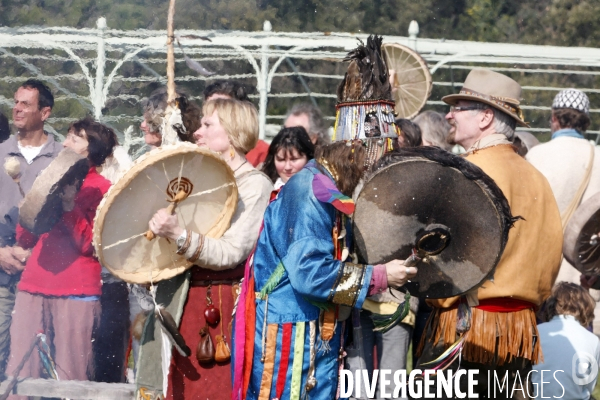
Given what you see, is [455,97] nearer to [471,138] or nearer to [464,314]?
[471,138]

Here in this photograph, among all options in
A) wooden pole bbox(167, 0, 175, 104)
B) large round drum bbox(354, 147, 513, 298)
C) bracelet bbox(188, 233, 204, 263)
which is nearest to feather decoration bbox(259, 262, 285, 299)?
large round drum bbox(354, 147, 513, 298)

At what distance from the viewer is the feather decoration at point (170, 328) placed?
12.4ft

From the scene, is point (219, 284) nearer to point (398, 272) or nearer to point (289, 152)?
point (398, 272)

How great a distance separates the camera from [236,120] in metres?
4.18

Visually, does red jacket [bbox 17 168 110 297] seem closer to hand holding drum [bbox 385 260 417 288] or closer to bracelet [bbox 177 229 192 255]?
bracelet [bbox 177 229 192 255]

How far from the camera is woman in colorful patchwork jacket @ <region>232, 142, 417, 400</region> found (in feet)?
10.5

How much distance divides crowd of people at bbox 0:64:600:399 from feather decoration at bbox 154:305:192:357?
0.11 meters

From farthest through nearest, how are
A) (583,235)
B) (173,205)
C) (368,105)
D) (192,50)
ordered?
(192,50)
(583,235)
(173,205)
(368,105)

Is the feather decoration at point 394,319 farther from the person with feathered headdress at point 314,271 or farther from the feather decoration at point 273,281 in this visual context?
the feather decoration at point 273,281

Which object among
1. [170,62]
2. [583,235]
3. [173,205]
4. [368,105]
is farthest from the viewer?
[583,235]

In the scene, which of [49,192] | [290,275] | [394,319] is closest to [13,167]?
[49,192]

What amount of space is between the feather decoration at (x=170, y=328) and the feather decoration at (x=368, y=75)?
3.97 ft

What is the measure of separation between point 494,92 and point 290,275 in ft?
5.16

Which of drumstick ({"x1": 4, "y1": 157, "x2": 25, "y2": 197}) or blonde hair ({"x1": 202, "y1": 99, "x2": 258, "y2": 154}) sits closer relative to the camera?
blonde hair ({"x1": 202, "y1": 99, "x2": 258, "y2": 154})
